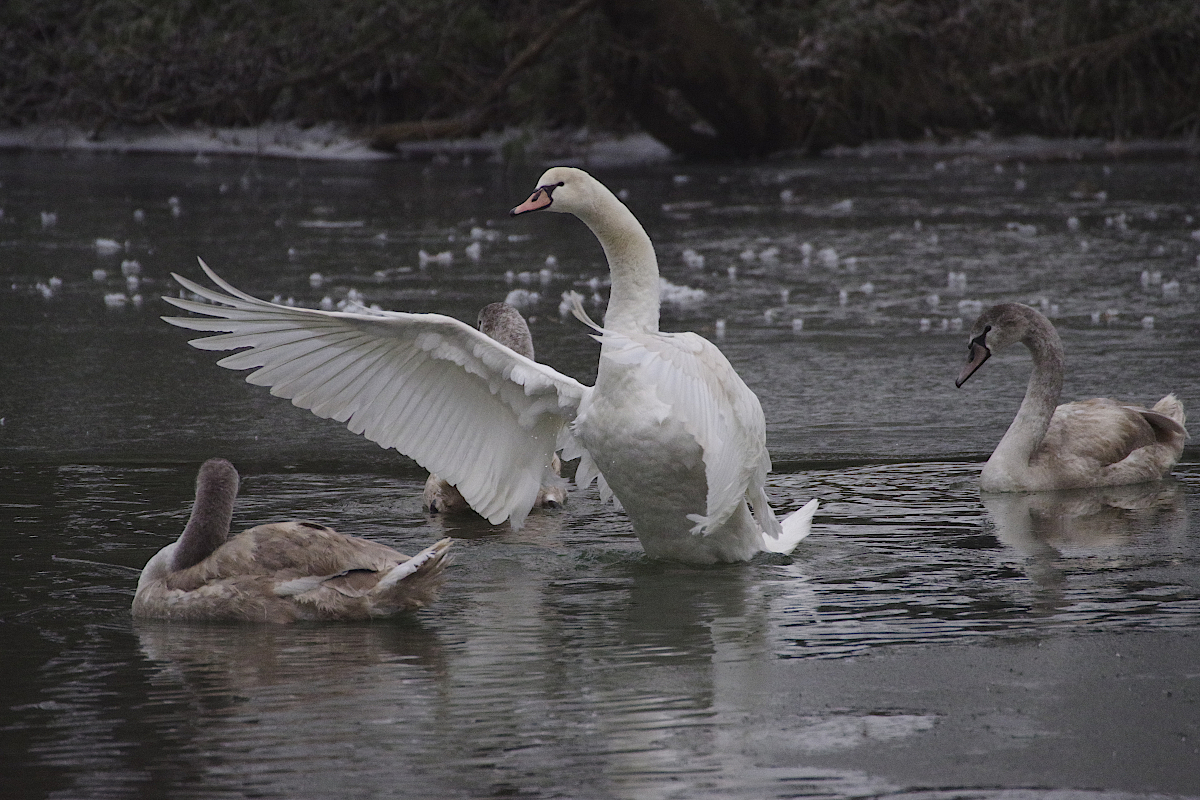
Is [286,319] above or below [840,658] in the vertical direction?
above

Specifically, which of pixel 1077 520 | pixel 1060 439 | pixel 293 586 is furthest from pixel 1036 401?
pixel 293 586

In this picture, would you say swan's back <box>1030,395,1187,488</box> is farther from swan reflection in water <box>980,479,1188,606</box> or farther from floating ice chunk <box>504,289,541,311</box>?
floating ice chunk <box>504,289,541,311</box>

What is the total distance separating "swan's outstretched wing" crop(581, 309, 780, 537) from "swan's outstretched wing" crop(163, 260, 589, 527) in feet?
1.79

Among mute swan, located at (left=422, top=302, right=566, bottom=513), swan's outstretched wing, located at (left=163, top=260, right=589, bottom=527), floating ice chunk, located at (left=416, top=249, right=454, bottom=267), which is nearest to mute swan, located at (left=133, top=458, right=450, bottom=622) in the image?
swan's outstretched wing, located at (left=163, top=260, right=589, bottom=527)

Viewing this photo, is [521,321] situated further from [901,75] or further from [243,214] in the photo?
[901,75]

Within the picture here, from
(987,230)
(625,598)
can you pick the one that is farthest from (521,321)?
(987,230)

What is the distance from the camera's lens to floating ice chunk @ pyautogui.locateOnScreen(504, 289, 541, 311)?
11578 mm

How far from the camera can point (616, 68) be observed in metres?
21.7

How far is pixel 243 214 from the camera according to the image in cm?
1719

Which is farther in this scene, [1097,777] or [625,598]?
[625,598]

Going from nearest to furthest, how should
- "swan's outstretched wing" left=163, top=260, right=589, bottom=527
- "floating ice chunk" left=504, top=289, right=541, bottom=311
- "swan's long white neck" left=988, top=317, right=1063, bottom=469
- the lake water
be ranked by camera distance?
the lake water, "swan's outstretched wing" left=163, top=260, right=589, bottom=527, "swan's long white neck" left=988, top=317, right=1063, bottom=469, "floating ice chunk" left=504, top=289, right=541, bottom=311

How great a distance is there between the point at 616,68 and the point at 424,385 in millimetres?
16147

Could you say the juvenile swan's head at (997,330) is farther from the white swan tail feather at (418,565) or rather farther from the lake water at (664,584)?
the white swan tail feather at (418,565)

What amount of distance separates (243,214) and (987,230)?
7.90 meters
